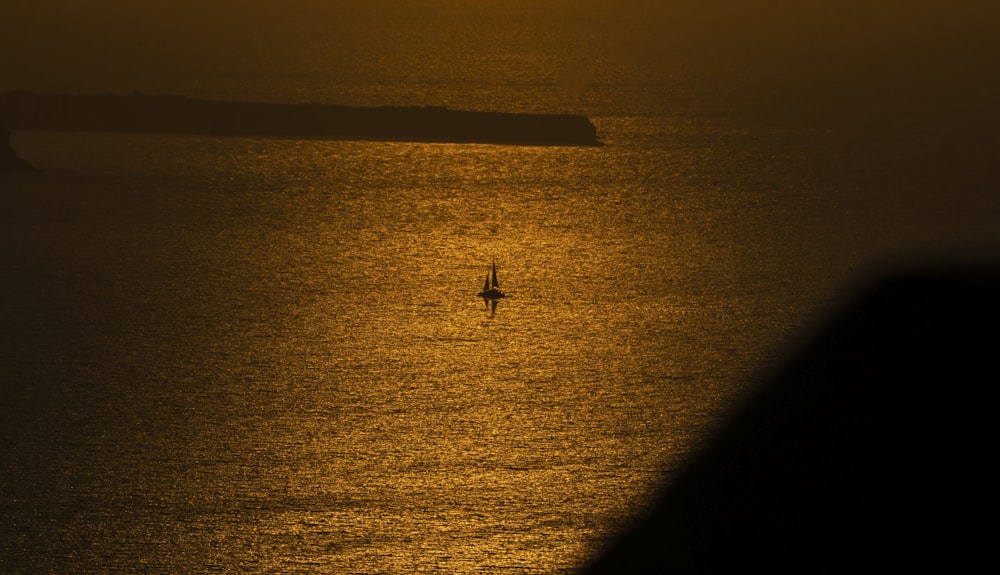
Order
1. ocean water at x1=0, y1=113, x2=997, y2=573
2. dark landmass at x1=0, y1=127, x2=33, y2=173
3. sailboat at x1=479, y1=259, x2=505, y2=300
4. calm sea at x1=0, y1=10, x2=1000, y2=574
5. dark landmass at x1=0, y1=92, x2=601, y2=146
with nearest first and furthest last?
1. ocean water at x1=0, y1=113, x2=997, y2=573
2. calm sea at x1=0, y1=10, x2=1000, y2=574
3. sailboat at x1=479, y1=259, x2=505, y2=300
4. dark landmass at x1=0, y1=127, x2=33, y2=173
5. dark landmass at x1=0, y1=92, x2=601, y2=146

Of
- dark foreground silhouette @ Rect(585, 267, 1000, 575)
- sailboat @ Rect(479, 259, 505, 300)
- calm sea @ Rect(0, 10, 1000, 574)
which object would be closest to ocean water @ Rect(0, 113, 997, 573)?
calm sea @ Rect(0, 10, 1000, 574)

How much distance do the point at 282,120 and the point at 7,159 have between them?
26.8 m

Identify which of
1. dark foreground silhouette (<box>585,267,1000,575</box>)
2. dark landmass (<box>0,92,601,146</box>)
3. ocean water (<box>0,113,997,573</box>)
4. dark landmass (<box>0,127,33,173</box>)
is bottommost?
dark foreground silhouette (<box>585,267,1000,575</box>)

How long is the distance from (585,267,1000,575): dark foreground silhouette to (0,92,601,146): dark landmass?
81842 mm

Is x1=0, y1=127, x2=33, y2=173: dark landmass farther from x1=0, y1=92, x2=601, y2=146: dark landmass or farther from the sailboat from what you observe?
the sailboat

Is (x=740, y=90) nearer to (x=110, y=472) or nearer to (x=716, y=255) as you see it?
(x=716, y=255)

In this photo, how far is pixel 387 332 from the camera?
40.7 meters

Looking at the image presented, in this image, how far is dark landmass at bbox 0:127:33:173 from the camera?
6831cm

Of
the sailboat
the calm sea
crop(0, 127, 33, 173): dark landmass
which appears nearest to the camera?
the calm sea

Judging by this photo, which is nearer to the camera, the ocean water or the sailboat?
the ocean water

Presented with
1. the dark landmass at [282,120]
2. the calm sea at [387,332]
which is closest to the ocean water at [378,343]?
the calm sea at [387,332]

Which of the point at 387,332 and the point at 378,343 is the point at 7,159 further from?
the point at 378,343

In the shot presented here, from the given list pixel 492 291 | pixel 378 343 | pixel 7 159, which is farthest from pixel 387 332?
pixel 7 159

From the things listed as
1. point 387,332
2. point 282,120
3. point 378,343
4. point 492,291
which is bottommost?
point 378,343
